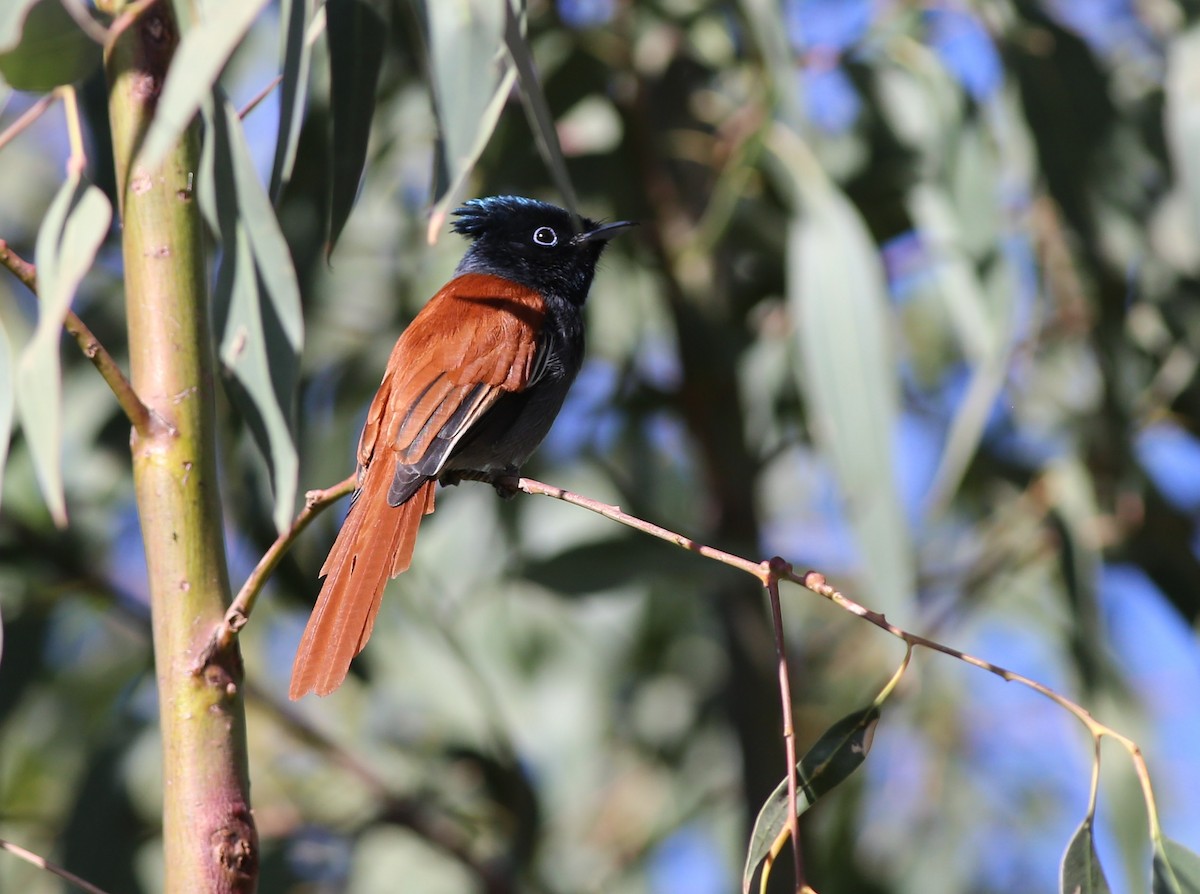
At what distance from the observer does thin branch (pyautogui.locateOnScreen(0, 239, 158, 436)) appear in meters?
1.72

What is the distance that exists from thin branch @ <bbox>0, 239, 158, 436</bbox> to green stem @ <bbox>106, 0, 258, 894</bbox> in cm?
2

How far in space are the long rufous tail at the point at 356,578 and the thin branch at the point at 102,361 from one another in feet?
1.22

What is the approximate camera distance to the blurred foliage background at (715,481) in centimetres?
372

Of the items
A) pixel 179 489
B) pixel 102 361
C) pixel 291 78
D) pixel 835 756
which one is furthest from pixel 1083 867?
pixel 291 78

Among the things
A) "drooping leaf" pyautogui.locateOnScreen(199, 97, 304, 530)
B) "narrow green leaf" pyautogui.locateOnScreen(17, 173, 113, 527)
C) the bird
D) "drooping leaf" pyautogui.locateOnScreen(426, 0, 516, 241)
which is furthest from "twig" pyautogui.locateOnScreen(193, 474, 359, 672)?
"drooping leaf" pyautogui.locateOnScreen(426, 0, 516, 241)

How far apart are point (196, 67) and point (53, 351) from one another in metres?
0.45

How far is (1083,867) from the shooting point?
6.16 ft

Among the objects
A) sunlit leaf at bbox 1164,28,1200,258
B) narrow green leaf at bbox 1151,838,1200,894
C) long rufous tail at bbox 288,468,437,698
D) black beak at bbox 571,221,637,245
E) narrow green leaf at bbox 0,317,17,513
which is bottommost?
narrow green leaf at bbox 1151,838,1200,894

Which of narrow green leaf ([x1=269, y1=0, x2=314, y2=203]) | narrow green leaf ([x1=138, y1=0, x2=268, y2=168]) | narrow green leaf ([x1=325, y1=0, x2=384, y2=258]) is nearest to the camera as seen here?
narrow green leaf ([x1=138, y1=0, x2=268, y2=168])

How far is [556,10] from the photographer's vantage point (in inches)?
169

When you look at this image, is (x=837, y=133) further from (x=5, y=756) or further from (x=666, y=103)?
(x=5, y=756)

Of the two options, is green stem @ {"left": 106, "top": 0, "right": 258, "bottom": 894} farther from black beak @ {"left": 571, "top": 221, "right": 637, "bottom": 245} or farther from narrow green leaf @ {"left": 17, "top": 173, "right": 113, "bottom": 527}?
black beak @ {"left": 571, "top": 221, "right": 637, "bottom": 245}

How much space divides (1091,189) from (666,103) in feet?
4.44

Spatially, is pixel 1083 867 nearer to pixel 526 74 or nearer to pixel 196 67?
pixel 526 74
